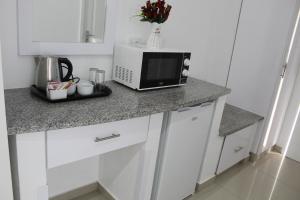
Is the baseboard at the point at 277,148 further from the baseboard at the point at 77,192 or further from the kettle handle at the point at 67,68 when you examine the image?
the kettle handle at the point at 67,68

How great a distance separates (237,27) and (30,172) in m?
2.36

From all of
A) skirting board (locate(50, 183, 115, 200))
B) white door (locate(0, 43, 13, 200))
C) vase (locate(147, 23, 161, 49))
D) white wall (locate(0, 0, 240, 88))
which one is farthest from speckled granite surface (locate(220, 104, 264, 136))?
white door (locate(0, 43, 13, 200))

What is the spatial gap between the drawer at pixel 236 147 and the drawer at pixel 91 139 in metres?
1.15

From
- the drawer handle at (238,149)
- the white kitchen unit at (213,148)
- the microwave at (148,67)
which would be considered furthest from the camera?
the drawer handle at (238,149)

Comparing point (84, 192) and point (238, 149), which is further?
point (238, 149)

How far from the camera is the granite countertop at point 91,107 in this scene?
1.06 m

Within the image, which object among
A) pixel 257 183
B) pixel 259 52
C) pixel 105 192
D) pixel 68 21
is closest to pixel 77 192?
pixel 105 192

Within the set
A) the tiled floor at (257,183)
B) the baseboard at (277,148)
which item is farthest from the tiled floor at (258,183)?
the baseboard at (277,148)

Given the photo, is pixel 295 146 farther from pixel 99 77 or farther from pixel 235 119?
pixel 99 77

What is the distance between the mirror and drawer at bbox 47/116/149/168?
25.1 inches

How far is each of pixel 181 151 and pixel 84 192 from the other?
890mm

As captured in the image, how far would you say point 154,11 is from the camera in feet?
5.75

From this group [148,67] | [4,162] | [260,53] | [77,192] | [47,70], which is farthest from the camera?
[260,53]

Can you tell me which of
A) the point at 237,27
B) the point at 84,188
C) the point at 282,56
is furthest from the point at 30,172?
the point at 282,56
